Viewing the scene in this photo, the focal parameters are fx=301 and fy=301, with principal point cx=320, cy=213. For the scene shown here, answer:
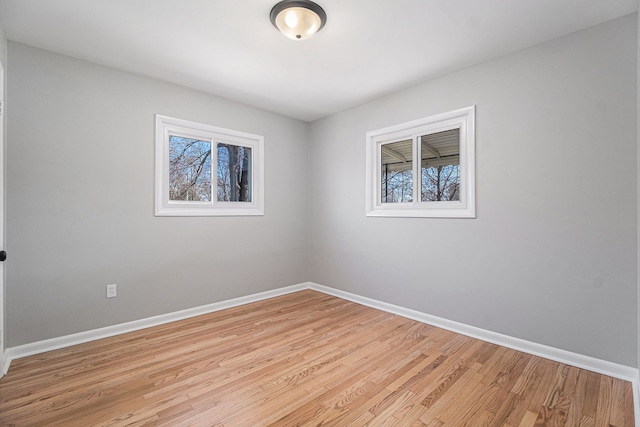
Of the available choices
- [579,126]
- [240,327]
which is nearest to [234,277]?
[240,327]

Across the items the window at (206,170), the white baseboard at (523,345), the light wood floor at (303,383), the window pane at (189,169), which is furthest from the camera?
the window pane at (189,169)

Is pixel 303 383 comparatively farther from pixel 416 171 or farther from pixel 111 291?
pixel 416 171

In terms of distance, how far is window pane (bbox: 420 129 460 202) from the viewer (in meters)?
3.05

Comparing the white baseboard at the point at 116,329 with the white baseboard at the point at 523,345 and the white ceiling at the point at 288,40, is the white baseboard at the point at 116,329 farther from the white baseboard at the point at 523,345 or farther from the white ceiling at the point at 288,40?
the white ceiling at the point at 288,40

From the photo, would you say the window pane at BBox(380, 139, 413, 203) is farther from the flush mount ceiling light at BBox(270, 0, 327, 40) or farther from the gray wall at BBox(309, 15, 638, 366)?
the flush mount ceiling light at BBox(270, 0, 327, 40)

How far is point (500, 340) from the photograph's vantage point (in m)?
2.64

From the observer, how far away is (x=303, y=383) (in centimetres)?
205

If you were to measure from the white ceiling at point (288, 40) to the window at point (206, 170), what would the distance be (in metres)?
0.60

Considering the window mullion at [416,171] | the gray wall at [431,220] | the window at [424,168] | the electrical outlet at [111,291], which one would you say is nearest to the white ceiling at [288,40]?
the gray wall at [431,220]

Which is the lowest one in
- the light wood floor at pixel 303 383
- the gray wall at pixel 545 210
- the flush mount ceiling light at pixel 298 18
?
the light wood floor at pixel 303 383

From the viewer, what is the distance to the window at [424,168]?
2920 millimetres

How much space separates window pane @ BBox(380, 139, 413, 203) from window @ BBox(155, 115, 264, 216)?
162cm

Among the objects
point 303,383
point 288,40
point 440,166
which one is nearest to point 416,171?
point 440,166

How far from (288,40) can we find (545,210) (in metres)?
2.49
